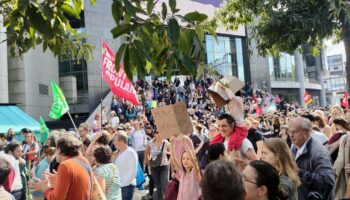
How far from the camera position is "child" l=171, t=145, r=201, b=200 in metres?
4.31

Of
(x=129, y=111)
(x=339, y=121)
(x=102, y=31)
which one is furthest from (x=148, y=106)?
(x=339, y=121)

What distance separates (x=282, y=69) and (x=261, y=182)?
51.7 meters

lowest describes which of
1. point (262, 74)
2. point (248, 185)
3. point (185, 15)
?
point (248, 185)

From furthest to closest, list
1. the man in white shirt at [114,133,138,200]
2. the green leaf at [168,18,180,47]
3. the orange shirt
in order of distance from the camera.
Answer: the man in white shirt at [114,133,138,200] → the orange shirt → the green leaf at [168,18,180,47]

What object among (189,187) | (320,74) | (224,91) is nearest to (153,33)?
(189,187)

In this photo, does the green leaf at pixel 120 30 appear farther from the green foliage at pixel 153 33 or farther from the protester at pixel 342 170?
the protester at pixel 342 170

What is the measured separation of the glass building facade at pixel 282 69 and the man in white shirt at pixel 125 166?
4478 centimetres

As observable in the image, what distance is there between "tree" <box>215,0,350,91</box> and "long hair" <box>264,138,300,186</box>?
12.2ft

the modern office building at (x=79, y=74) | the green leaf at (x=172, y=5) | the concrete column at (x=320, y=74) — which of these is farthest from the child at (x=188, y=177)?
the concrete column at (x=320, y=74)

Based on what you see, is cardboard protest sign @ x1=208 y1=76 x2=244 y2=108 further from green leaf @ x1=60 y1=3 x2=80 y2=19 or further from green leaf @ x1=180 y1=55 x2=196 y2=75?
green leaf @ x1=180 y1=55 x2=196 y2=75

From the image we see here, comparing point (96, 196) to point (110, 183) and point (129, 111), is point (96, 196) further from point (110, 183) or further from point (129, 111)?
point (129, 111)

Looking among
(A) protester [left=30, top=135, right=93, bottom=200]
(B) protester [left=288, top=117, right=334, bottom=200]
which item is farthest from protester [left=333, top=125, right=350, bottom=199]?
(A) protester [left=30, top=135, right=93, bottom=200]

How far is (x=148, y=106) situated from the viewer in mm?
22953

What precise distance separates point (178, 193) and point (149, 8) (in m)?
2.74
